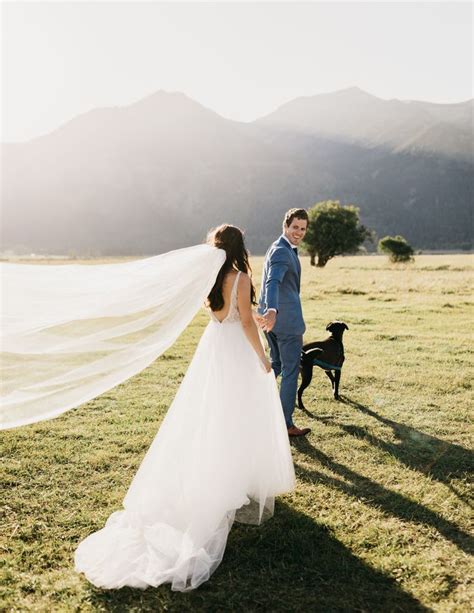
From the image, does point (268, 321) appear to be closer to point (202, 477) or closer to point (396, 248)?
point (202, 477)

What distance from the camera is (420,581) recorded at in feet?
13.4

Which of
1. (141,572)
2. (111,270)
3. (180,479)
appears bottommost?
(141,572)

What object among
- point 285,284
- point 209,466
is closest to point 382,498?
point 209,466

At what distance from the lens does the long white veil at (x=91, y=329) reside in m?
4.95

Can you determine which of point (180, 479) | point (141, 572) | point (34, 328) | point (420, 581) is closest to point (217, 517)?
point (180, 479)

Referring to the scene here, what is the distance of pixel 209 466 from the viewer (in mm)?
4598

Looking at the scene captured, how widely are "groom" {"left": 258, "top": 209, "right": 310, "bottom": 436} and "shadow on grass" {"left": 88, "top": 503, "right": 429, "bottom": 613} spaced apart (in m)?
2.30

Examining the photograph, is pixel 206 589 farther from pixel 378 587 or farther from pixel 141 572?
pixel 378 587

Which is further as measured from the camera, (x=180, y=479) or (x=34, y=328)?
(x=34, y=328)

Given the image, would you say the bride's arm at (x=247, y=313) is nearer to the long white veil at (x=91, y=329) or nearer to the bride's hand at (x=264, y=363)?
the bride's hand at (x=264, y=363)

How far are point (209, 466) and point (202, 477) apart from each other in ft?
0.37

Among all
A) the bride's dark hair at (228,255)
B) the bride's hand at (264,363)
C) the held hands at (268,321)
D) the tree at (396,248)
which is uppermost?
the tree at (396,248)

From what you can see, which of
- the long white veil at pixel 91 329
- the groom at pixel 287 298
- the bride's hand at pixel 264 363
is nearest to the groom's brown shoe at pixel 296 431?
the groom at pixel 287 298

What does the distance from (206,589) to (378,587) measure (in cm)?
137
